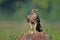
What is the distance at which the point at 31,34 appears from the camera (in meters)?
10.1

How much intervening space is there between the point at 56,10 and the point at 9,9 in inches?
223

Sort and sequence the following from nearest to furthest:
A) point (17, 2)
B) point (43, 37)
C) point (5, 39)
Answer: point (43, 37) → point (5, 39) → point (17, 2)

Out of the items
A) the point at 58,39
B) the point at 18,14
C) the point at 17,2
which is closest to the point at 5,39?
the point at 58,39

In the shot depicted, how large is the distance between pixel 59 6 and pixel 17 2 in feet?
14.4

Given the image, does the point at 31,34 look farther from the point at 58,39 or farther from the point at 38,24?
the point at 58,39

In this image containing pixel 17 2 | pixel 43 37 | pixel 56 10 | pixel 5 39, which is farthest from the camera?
pixel 17 2

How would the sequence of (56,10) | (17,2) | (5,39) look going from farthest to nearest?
(17,2)
(56,10)
(5,39)

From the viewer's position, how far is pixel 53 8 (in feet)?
103

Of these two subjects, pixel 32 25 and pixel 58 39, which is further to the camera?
pixel 58 39

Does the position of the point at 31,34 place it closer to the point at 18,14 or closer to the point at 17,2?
the point at 18,14

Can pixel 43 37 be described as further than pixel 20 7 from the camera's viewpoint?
No

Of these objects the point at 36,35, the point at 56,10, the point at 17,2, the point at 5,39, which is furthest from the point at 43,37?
the point at 17,2

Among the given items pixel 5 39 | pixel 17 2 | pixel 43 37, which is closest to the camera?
pixel 43 37

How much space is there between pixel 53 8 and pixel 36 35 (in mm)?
21494
